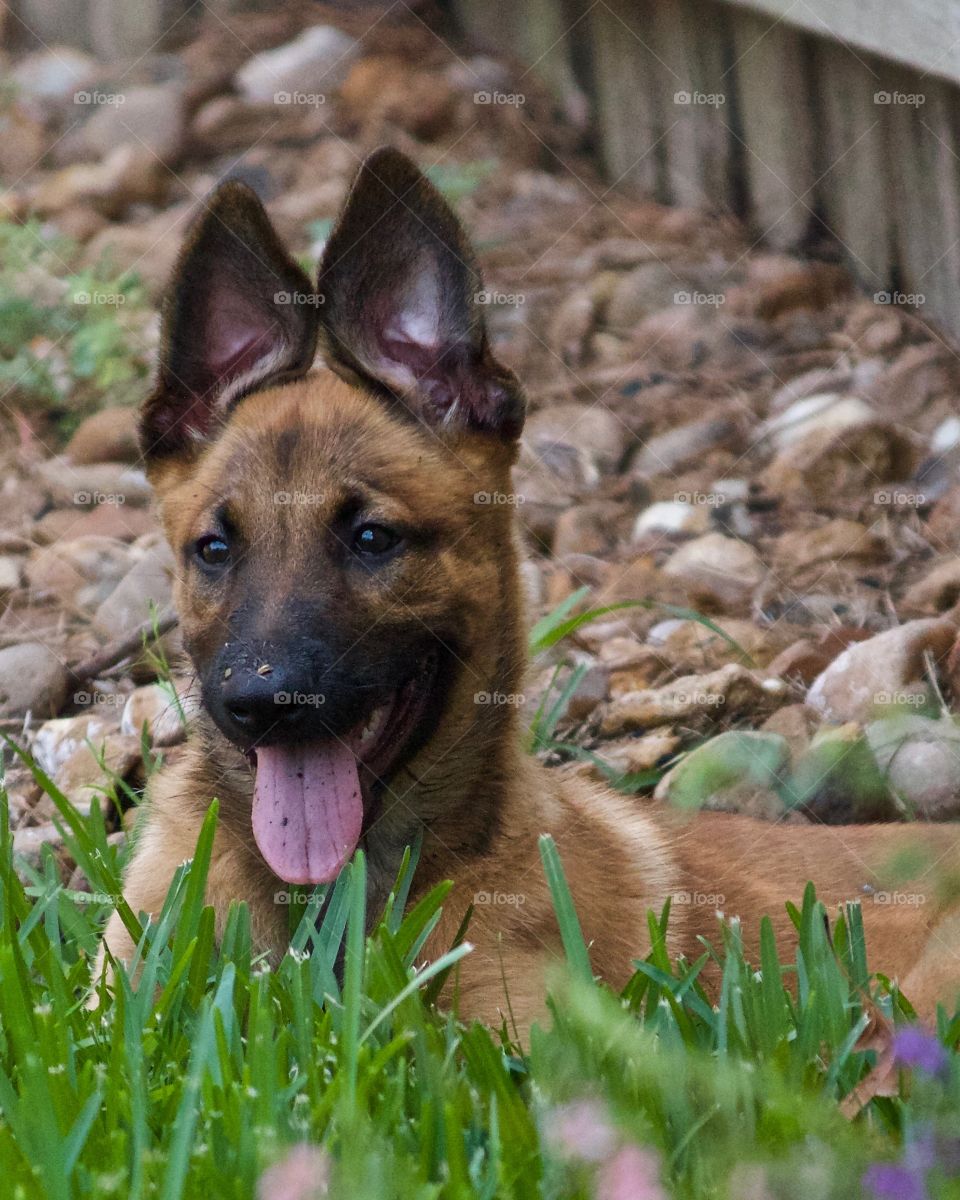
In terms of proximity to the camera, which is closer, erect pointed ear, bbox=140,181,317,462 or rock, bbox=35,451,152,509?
erect pointed ear, bbox=140,181,317,462

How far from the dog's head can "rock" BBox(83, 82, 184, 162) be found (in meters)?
4.30

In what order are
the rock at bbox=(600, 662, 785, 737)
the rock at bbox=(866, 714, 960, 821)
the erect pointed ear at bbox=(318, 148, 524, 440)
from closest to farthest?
the erect pointed ear at bbox=(318, 148, 524, 440), the rock at bbox=(866, 714, 960, 821), the rock at bbox=(600, 662, 785, 737)

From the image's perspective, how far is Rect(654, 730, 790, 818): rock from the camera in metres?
4.37

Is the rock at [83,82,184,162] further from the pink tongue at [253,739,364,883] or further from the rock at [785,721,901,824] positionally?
the pink tongue at [253,739,364,883]

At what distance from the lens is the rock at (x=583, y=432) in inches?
243

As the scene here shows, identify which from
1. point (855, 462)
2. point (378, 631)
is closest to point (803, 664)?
point (855, 462)

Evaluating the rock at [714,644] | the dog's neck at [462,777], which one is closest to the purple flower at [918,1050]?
the dog's neck at [462,777]

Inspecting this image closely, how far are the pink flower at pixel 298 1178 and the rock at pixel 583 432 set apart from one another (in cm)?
435

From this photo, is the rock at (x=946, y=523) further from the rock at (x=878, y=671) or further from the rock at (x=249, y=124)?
the rock at (x=249, y=124)

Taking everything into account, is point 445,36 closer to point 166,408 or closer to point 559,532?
point 559,532

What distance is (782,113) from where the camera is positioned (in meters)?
6.42

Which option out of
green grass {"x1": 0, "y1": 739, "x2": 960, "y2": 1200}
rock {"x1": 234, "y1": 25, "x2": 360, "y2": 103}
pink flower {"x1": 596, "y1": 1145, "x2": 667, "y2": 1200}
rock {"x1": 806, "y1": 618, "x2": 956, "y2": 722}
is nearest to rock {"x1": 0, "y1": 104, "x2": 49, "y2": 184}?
rock {"x1": 234, "y1": 25, "x2": 360, "y2": 103}

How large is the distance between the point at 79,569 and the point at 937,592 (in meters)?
2.87

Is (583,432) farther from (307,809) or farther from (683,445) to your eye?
(307,809)
